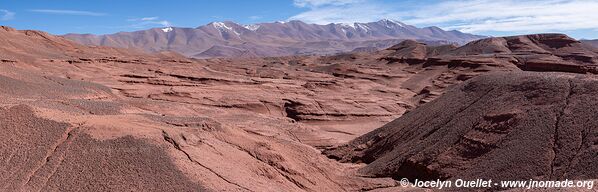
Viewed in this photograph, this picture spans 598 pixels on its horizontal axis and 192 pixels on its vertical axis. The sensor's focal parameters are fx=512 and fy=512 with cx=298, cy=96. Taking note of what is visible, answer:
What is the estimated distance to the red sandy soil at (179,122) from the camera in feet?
21.5

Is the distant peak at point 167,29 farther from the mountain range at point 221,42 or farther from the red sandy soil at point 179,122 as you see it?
the red sandy soil at point 179,122

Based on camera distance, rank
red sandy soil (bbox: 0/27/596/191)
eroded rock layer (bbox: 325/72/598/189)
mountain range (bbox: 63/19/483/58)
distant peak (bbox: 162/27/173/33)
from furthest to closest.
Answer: distant peak (bbox: 162/27/173/33) < mountain range (bbox: 63/19/483/58) < eroded rock layer (bbox: 325/72/598/189) < red sandy soil (bbox: 0/27/596/191)

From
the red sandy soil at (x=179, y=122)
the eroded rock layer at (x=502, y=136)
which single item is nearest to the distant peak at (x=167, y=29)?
the red sandy soil at (x=179, y=122)

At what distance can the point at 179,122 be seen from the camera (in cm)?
894

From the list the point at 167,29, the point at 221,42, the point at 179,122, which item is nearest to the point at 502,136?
the point at 179,122

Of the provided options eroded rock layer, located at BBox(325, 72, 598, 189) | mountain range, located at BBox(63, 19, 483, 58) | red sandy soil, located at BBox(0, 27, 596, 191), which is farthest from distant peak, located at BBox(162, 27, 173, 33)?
eroded rock layer, located at BBox(325, 72, 598, 189)

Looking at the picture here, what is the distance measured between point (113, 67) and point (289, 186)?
19.2 meters

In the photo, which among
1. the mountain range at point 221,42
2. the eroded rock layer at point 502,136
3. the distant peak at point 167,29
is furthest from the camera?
the distant peak at point 167,29

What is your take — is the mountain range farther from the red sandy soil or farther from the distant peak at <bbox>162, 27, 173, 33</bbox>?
the red sandy soil

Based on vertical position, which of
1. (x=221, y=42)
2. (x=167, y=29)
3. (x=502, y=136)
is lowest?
(x=221, y=42)

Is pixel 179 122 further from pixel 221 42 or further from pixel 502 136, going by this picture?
pixel 221 42

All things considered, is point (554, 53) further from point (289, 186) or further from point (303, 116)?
point (289, 186)

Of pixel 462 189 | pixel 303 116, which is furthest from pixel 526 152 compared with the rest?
pixel 303 116

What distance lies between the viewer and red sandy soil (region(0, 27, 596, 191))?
6.54 m
